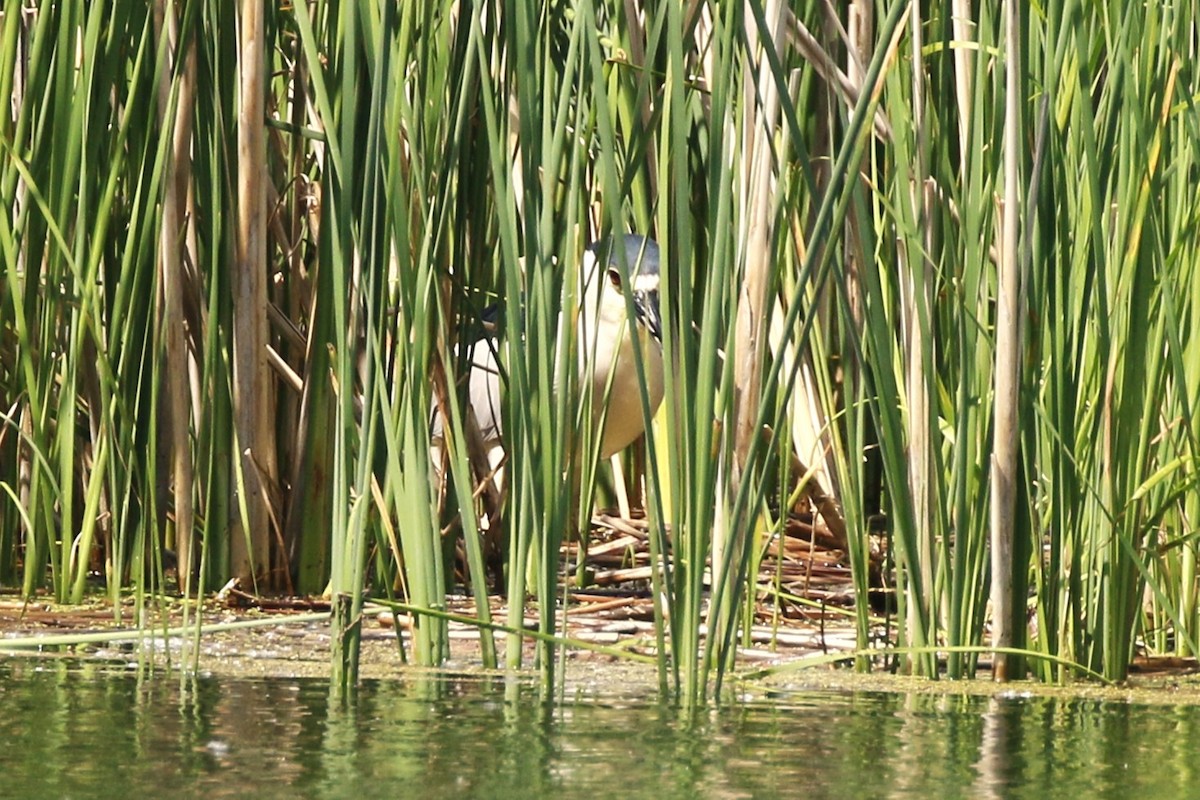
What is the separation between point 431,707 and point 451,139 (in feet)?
1.92

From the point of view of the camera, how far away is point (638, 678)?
6.15ft

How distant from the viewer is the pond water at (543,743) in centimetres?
124

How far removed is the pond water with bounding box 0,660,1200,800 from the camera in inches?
48.7

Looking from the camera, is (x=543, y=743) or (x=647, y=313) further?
(x=647, y=313)

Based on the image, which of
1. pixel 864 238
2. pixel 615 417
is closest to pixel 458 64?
pixel 864 238

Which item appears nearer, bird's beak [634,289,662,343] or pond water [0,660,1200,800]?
pond water [0,660,1200,800]

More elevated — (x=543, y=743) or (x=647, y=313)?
(x=647, y=313)

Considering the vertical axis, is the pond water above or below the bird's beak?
below

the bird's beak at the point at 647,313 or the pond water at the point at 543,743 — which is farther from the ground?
the bird's beak at the point at 647,313

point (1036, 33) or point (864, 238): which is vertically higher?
point (1036, 33)

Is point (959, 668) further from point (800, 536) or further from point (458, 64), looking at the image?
point (800, 536)

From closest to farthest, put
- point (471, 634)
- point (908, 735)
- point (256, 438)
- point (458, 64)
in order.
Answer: point (908, 735) → point (458, 64) → point (471, 634) → point (256, 438)

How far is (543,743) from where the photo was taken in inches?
55.6

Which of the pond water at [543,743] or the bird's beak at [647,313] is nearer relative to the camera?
the pond water at [543,743]
